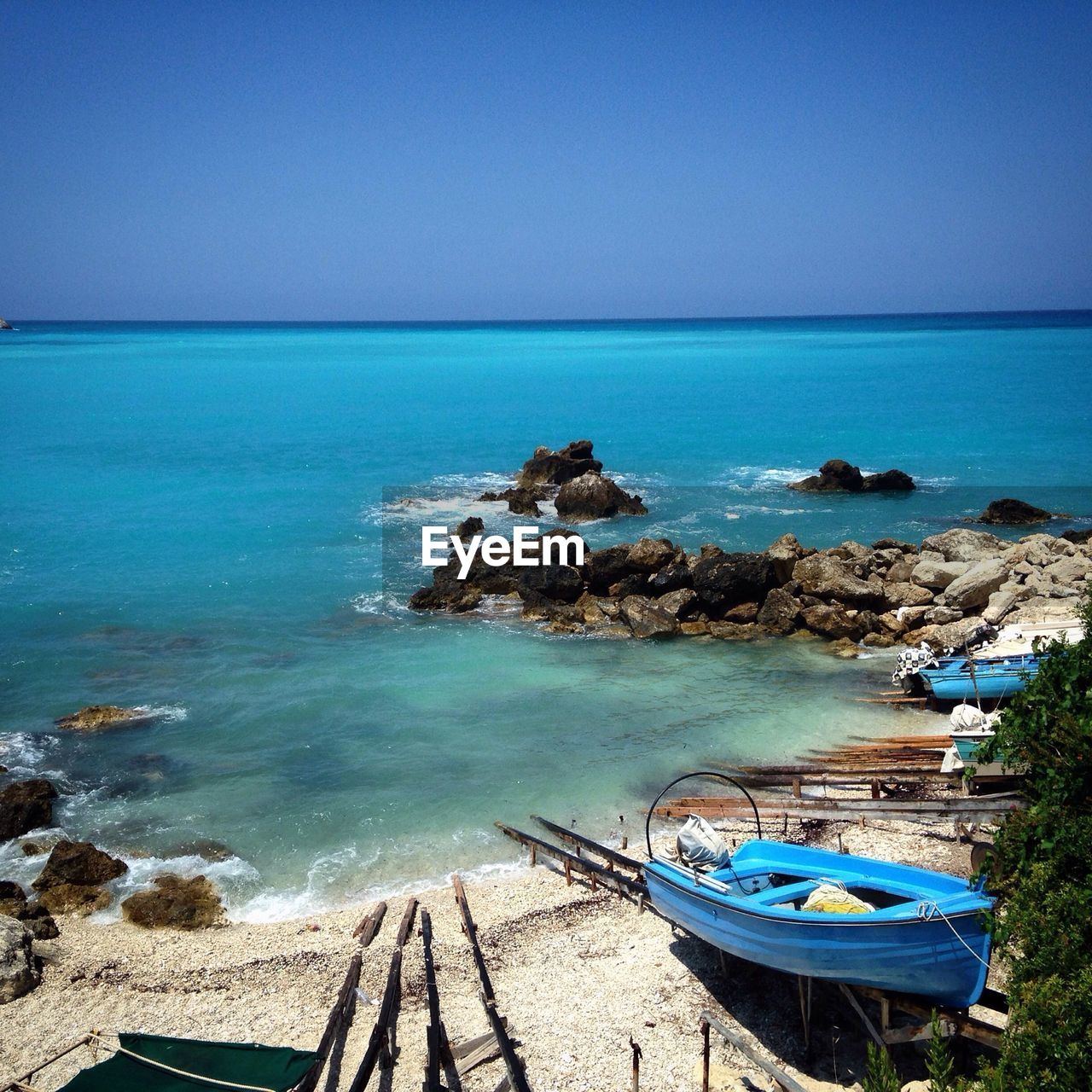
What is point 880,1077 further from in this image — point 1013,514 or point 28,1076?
point 1013,514

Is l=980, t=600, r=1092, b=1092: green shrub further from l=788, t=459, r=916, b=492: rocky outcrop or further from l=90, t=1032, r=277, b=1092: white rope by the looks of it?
l=788, t=459, r=916, b=492: rocky outcrop

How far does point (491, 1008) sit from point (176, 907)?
5759 millimetres

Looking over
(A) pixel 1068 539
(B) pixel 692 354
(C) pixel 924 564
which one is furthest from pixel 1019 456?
(B) pixel 692 354

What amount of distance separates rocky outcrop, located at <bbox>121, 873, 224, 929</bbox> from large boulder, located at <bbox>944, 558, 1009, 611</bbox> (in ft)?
58.7

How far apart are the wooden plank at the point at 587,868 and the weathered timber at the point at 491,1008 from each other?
4.88ft

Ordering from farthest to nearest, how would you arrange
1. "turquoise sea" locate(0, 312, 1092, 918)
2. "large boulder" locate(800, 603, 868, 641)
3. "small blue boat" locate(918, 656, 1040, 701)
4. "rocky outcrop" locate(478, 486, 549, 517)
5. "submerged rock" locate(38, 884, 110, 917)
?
"rocky outcrop" locate(478, 486, 549, 517)
"large boulder" locate(800, 603, 868, 641)
"small blue boat" locate(918, 656, 1040, 701)
"turquoise sea" locate(0, 312, 1092, 918)
"submerged rock" locate(38, 884, 110, 917)

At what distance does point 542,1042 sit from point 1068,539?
2468 centimetres

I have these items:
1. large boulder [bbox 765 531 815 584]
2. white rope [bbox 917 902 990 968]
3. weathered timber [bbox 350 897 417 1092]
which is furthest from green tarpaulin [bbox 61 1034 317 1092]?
large boulder [bbox 765 531 815 584]

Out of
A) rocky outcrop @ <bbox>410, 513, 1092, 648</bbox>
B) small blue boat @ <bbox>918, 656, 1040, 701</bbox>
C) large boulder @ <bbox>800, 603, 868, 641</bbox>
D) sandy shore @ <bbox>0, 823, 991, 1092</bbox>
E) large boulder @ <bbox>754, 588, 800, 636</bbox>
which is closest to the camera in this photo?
sandy shore @ <bbox>0, 823, 991, 1092</bbox>

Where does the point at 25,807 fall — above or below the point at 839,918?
below

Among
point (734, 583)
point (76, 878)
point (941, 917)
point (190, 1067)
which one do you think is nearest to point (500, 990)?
point (190, 1067)

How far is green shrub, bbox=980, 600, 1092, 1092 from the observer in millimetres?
7180

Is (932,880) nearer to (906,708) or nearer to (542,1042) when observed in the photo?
(542,1042)

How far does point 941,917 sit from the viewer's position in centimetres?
920
